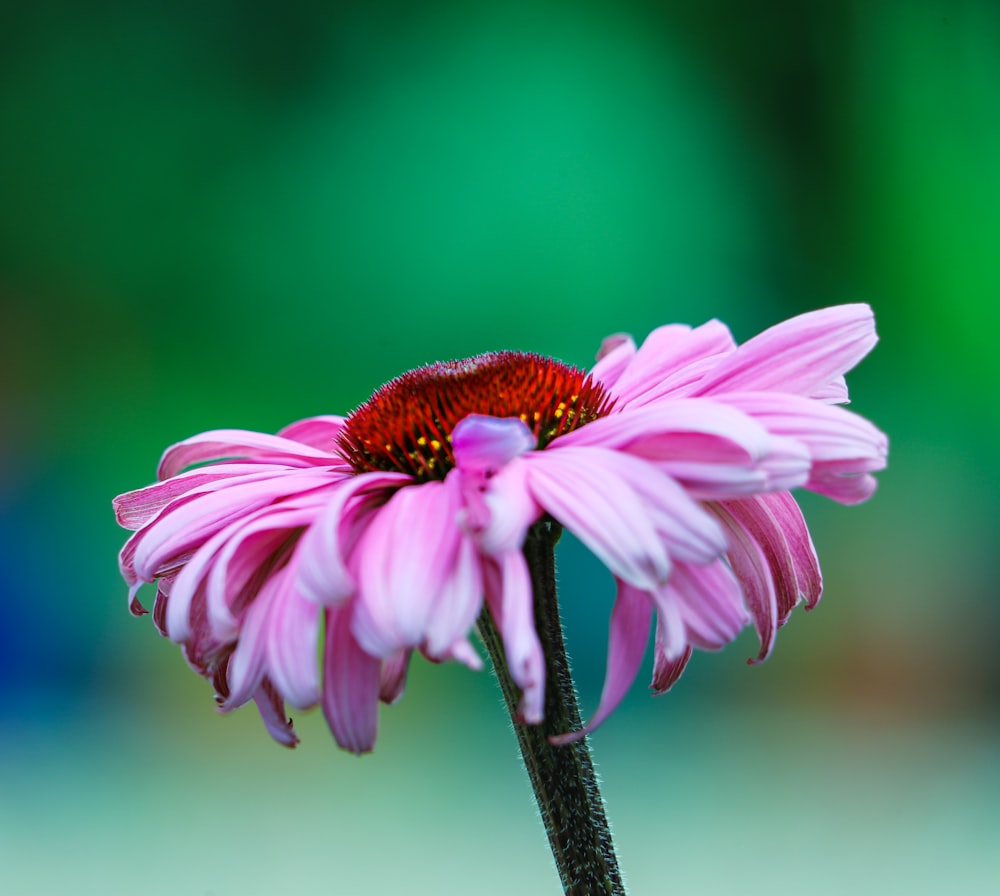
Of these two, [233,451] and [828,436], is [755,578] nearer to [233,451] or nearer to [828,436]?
[828,436]

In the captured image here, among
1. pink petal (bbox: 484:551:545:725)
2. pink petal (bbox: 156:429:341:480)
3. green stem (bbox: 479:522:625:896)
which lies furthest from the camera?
pink petal (bbox: 156:429:341:480)

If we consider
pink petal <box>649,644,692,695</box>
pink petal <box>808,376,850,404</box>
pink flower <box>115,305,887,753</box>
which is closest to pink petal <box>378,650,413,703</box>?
pink flower <box>115,305,887,753</box>

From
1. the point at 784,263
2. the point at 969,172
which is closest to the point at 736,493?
the point at 784,263

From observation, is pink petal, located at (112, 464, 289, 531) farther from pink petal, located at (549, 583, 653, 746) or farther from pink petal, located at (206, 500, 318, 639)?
pink petal, located at (549, 583, 653, 746)

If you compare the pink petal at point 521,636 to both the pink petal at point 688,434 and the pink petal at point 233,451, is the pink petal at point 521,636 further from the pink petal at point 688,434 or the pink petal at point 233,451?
the pink petal at point 233,451

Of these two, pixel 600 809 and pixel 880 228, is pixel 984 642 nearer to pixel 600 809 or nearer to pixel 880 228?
pixel 880 228

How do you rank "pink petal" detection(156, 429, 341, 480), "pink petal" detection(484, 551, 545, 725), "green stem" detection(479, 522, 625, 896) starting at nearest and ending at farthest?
"pink petal" detection(484, 551, 545, 725) → "green stem" detection(479, 522, 625, 896) → "pink petal" detection(156, 429, 341, 480)
